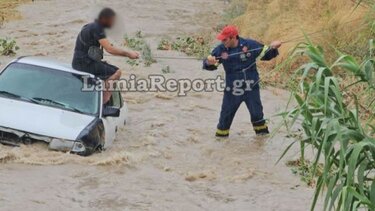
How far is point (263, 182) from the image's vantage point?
8.99 metres

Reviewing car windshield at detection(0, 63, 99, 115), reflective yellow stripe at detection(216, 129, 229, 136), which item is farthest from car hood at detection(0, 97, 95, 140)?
reflective yellow stripe at detection(216, 129, 229, 136)

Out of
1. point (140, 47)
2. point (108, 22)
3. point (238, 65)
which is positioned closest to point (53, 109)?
point (108, 22)

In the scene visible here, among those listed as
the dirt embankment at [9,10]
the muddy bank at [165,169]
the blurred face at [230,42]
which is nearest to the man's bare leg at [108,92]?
the muddy bank at [165,169]

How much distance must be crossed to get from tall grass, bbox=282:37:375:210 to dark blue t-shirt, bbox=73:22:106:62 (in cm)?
562

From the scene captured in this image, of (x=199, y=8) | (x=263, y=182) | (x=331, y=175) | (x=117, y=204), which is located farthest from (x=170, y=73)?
(x=331, y=175)

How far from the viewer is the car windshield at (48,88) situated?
867cm

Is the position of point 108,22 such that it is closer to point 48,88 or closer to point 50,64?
point 50,64

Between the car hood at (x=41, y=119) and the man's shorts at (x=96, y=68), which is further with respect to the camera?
the man's shorts at (x=96, y=68)

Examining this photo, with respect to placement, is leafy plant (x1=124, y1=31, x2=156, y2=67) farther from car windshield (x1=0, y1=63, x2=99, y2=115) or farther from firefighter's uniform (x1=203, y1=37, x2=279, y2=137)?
car windshield (x1=0, y1=63, x2=99, y2=115)

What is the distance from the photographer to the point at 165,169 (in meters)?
9.04

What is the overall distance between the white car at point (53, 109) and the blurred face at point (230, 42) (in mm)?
1623

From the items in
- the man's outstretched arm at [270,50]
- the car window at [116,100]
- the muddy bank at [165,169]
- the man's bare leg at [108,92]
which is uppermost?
the man's outstretched arm at [270,50]

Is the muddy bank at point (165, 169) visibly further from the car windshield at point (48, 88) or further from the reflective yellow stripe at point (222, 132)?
the car windshield at point (48, 88)

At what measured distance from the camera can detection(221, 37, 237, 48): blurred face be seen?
377 inches
